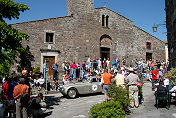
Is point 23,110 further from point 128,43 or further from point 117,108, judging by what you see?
point 128,43

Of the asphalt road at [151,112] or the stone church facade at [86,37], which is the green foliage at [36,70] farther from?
the asphalt road at [151,112]

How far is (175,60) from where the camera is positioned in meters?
15.6

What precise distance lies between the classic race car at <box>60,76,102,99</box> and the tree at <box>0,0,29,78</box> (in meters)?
4.88

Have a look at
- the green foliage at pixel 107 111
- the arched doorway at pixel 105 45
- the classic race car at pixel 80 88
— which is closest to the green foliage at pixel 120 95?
the green foliage at pixel 107 111

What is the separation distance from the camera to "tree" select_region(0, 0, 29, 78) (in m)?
7.46

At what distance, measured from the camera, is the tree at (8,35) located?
746 centimetres

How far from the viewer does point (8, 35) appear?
7672 mm

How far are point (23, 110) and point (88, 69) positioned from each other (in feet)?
42.5

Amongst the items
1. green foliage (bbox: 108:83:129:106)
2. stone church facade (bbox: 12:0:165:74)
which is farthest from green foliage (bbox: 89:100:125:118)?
stone church facade (bbox: 12:0:165:74)

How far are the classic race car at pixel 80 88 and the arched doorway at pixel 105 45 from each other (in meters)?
11.3

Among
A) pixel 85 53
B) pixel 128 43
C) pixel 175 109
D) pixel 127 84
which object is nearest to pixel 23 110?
pixel 127 84

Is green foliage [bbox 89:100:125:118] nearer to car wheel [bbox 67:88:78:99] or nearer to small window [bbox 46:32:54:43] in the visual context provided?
car wheel [bbox 67:88:78:99]

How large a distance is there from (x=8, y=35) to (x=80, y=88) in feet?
20.5

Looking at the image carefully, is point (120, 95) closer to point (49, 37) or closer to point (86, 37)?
point (49, 37)
